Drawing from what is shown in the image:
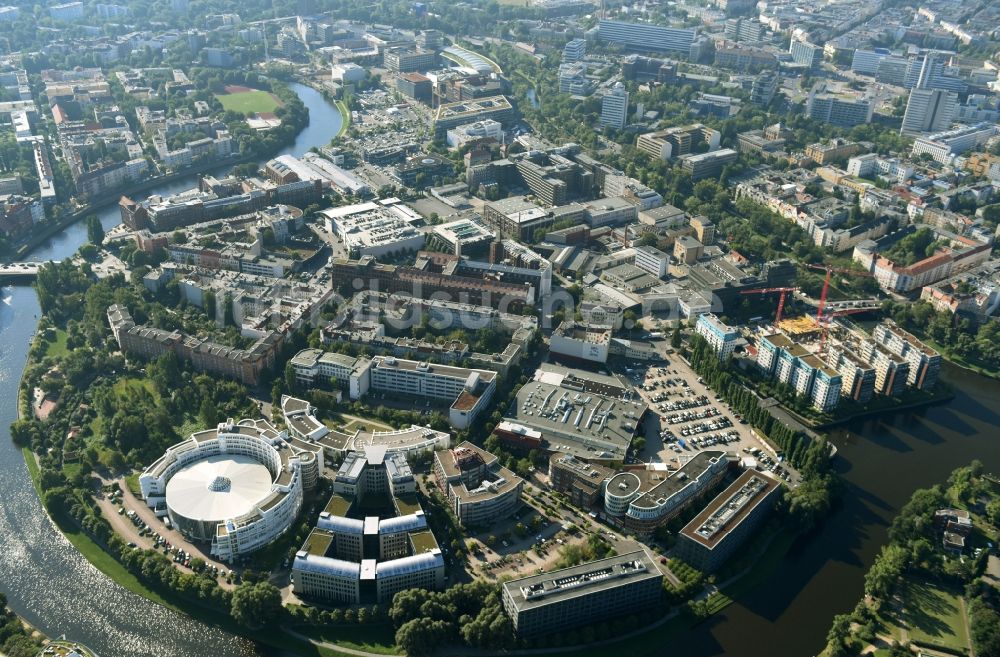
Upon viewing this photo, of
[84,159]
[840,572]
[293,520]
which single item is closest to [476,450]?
[293,520]

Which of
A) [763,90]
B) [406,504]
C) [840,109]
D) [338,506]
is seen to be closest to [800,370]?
[406,504]

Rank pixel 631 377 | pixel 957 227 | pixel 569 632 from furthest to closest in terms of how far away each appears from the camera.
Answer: pixel 957 227, pixel 631 377, pixel 569 632

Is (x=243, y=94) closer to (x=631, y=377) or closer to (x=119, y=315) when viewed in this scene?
(x=119, y=315)

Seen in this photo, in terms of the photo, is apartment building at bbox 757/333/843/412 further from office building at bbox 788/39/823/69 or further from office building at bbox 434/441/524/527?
office building at bbox 788/39/823/69

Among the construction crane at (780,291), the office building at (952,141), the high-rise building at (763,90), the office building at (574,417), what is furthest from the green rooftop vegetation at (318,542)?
the high-rise building at (763,90)

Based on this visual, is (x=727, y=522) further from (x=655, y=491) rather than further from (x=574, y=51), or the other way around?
(x=574, y=51)
